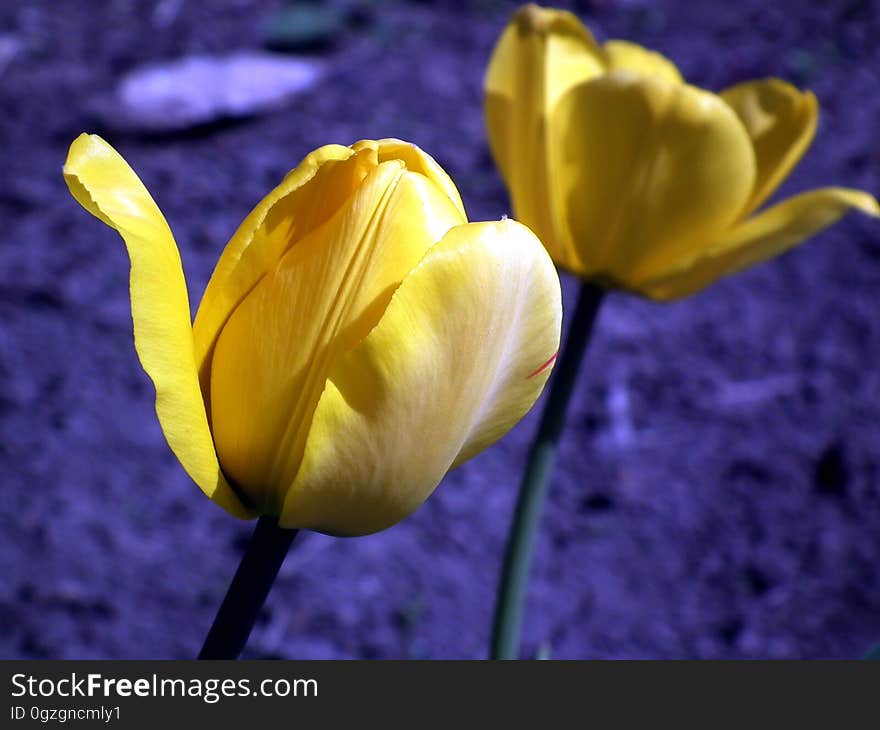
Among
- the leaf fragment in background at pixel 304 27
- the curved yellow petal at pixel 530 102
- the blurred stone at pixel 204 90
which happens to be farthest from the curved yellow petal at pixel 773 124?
the leaf fragment in background at pixel 304 27

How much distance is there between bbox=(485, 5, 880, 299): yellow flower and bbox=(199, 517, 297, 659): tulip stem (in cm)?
45

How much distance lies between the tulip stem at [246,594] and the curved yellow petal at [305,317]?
0.06 feet

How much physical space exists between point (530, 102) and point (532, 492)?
1.01ft

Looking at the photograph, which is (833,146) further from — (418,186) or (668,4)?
(418,186)

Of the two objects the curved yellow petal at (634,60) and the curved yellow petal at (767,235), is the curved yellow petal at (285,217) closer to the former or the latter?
the curved yellow petal at (767,235)

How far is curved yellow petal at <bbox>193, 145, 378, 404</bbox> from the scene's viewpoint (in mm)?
518

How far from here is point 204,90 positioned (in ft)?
7.63

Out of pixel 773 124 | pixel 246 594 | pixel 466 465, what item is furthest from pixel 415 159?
pixel 466 465

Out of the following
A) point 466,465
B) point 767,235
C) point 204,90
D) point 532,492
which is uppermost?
point 767,235

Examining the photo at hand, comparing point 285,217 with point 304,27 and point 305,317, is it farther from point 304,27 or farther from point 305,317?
point 304,27

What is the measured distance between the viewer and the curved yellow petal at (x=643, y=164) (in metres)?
0.87

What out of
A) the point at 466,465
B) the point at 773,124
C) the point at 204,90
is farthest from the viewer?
the point at 204,90

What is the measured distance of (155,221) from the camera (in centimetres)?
50

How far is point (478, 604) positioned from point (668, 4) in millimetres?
1755
